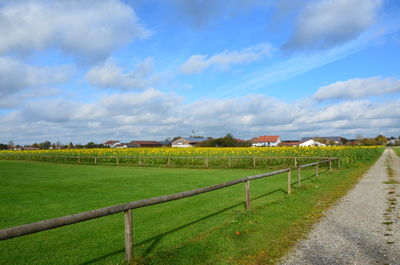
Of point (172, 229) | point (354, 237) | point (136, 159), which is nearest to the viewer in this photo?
point (354, 237)

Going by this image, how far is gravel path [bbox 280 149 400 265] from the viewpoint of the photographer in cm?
490

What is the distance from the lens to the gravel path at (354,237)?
193 inches

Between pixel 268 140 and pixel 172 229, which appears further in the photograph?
pixel 268 140

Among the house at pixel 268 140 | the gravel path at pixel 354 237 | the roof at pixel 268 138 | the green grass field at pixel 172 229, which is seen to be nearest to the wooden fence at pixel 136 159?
the gravel path at pixel 354 237

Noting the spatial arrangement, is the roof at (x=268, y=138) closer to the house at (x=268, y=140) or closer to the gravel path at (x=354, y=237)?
the house at (x=268, y=140)

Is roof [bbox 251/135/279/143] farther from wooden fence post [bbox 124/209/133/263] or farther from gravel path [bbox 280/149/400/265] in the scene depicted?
wooden fence post [bbox 124/209/133/263]

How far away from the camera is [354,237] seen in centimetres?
609

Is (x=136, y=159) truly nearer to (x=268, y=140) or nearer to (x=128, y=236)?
(x=128, y=236)

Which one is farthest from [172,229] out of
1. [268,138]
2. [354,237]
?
[268,138]

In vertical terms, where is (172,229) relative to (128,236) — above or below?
below

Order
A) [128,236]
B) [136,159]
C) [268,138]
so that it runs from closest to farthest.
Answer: [128,236], [136,159], [268,138]

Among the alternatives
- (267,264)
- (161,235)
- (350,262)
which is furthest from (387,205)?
(161,235)

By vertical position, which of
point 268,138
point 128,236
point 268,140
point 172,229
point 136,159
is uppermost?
point 268,138

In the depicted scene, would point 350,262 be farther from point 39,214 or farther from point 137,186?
point 137,186
